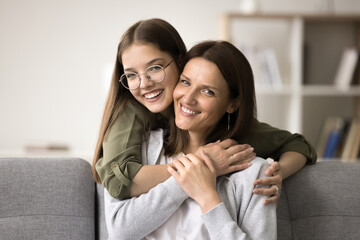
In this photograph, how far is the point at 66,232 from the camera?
176 centimetres

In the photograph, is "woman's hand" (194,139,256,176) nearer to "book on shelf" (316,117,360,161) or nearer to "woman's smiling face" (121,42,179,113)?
"woman's smiling face" (121,42,179,113)

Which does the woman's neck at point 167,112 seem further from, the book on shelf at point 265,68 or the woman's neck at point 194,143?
the book on shelf at point 265,68

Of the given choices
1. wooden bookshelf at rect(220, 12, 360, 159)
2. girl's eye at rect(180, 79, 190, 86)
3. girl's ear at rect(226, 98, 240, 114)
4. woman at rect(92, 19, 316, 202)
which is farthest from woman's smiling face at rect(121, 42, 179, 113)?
wooden bookshelf at rect(220, 12, 360, 159)

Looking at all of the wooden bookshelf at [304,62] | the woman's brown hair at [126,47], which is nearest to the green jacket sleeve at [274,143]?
the woman's brown hair at [126,47]

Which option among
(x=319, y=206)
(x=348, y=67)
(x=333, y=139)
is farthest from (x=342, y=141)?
(x=319, y=206)

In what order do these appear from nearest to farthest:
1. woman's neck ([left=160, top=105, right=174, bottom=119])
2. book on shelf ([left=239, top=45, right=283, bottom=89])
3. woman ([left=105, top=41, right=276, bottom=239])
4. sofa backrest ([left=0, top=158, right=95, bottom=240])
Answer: woman ([left=105, top=41, right=276, bottom=239]) → sofa backrest ([left=0, top=158, right=95, bottom=240]) → woman's neck ([left=160, top=105, right=174, bottom=119]) → book on shelf ([left=239, top=45, right=283, bottom=89])

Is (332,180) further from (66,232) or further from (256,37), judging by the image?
(256,37)

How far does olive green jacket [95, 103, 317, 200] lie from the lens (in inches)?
64.0

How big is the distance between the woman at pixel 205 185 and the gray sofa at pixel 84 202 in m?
0.18

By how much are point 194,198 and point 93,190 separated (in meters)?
0.47

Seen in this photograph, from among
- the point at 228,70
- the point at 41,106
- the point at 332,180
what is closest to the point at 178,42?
the point at 228,70

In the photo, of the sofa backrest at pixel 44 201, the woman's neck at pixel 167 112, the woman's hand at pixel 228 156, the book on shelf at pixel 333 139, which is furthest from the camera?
the book on shelf at pixel 333 139

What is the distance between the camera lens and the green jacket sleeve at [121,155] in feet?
5.31

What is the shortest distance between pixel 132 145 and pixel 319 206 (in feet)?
2.26
